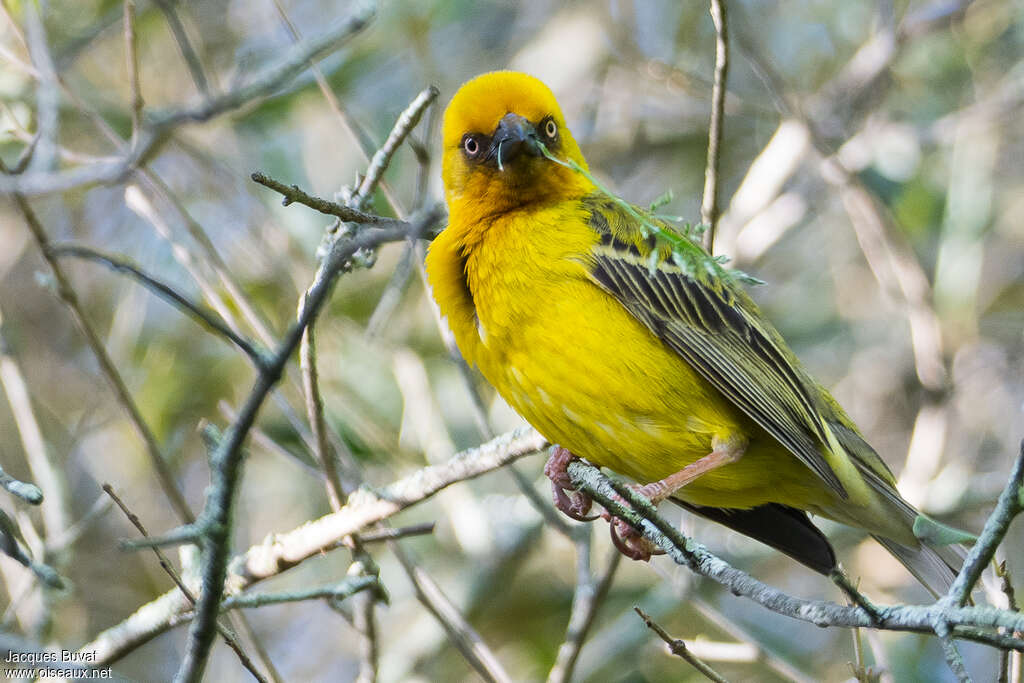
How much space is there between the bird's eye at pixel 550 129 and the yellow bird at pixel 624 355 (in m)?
0.01

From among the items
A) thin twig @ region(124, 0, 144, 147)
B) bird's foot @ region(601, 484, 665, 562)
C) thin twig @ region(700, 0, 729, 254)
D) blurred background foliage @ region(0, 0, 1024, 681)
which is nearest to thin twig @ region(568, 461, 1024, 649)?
bird's foot @ region(601, 484, 665, 562)

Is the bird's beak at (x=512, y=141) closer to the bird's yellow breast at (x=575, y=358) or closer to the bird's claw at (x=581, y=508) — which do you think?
the bird's yellow breast at (x=575, y=358)

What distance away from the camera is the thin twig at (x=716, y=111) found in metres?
3.54

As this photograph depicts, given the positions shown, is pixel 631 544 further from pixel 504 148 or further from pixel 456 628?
pixel 504 148

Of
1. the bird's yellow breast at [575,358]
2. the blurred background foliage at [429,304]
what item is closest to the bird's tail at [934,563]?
the bird's yellow breast at [575,358]

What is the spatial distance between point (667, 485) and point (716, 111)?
135 centimetres

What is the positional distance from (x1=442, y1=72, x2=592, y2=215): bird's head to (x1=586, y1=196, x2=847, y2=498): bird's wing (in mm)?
250

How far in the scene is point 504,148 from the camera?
13.2 feet

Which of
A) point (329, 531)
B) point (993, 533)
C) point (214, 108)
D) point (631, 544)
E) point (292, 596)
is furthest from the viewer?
point (631, 544)

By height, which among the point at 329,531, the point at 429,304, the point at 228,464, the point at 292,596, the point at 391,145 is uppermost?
the point at 429,304

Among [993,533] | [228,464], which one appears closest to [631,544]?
[993,533]

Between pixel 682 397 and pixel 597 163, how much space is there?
3.98 meters

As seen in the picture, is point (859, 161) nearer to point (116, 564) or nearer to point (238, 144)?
point (238, 144)

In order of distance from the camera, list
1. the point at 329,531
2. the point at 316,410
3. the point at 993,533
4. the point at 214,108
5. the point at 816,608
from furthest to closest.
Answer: the point at 329,531, the point at 316,410, the point at 214,108, the point at 816,608, the point at 993,533
